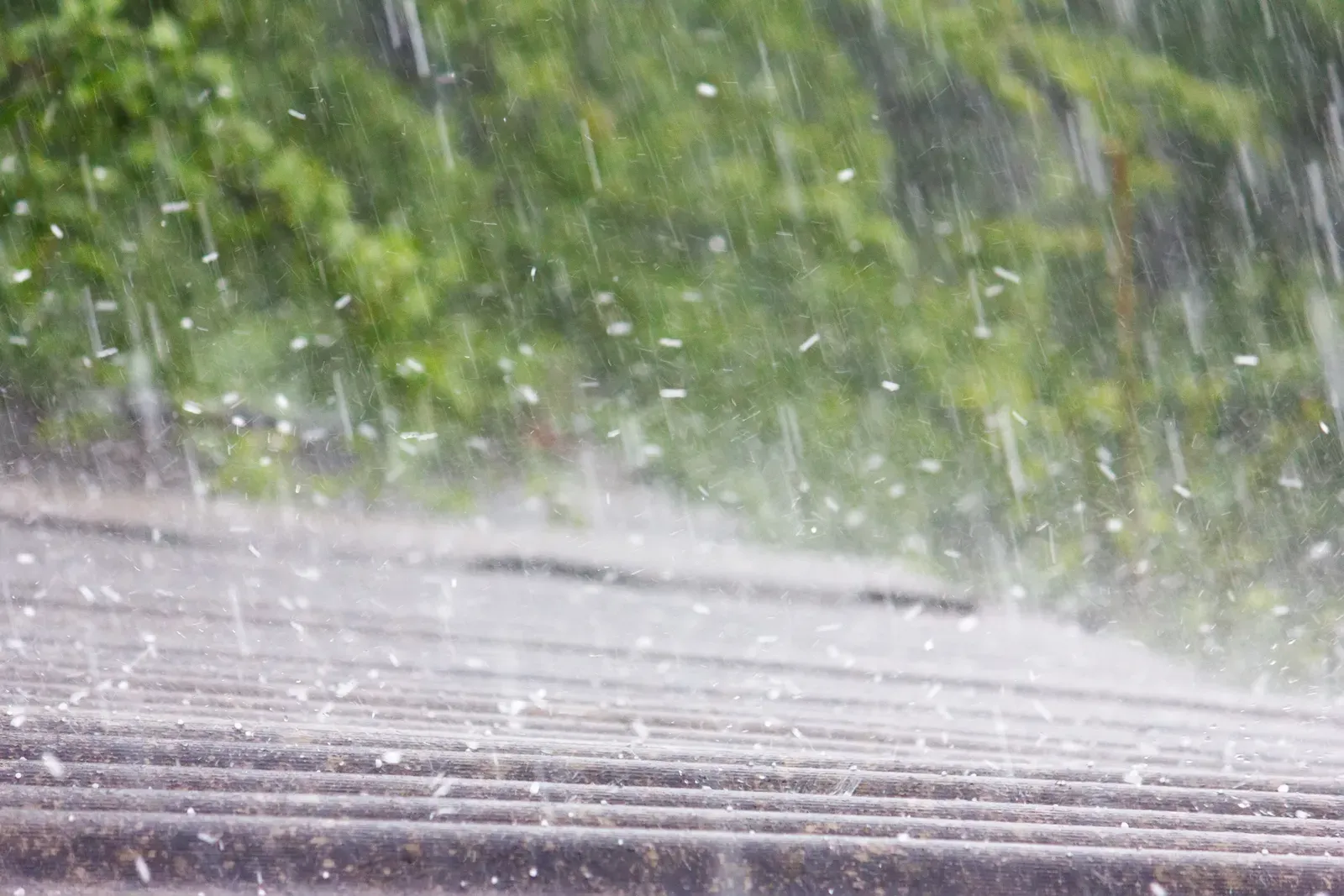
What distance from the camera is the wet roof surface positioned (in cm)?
80

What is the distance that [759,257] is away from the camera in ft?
16.8

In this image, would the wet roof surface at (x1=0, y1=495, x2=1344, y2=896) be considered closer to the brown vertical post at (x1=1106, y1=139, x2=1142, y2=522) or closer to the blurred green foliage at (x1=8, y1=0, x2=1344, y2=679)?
the blurred green foliage at (x1=8, y1=0, x2=1344, y2=679)

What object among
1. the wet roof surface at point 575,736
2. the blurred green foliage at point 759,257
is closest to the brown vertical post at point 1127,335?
the blurred green foliage at point 759,257

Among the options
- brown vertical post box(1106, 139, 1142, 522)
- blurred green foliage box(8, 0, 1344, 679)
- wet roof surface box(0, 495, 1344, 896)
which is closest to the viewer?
wet roof surface box(0, 495, 1344, 896)

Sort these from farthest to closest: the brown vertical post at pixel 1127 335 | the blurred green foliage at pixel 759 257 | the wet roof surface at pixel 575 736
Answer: the brown vertical post at pixel 1127 335 → the blurred green foliage at pixel 759 257 → the wet roof surface at pixel 575 736

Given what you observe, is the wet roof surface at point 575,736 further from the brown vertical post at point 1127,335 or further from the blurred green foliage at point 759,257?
the brown vertical post at point 1127,335

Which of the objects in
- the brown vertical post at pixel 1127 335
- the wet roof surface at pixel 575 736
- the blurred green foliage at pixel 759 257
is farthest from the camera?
the brown vertical post at pixel 1127 335

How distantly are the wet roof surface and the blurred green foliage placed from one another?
4.27 ft

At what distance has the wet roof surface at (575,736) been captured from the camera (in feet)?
2.64

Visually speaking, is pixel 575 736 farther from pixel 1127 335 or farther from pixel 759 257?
pixel 1127 335

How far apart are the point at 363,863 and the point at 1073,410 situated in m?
5.37

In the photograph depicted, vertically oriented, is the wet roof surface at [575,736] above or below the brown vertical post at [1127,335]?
below

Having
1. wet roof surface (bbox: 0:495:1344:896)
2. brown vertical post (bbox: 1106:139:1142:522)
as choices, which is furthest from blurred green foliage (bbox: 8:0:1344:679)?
wet roof surface (bbox: 0:495:1344:896)

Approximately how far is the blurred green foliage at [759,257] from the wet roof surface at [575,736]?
1301 millimetres
